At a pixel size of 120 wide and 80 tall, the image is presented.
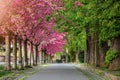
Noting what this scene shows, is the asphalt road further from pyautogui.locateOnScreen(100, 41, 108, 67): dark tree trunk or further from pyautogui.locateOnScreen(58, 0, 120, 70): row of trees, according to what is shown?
pyautogui.locateOnScreen(100, 41, 108, 67): dark tree trunk

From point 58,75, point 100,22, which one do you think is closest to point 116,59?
point 100,22

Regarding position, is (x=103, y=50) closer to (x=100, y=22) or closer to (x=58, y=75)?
(x=100, y=22)

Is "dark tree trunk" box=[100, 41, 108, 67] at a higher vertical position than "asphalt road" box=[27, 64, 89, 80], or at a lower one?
higher

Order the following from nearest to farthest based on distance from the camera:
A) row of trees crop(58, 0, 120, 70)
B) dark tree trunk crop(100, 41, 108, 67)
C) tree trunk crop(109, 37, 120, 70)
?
1. row of trees crop(58, 0, 120, 70)
2. tree trunk crop(109, 37, 120, 70)
3. dark tree trunk crop(100, 41, 108, 67)

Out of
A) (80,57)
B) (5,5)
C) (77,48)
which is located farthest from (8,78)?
(80,57)

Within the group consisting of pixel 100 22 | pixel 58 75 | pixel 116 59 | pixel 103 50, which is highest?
pixel 100 22

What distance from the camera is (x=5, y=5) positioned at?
35.2m

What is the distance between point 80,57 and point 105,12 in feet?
269

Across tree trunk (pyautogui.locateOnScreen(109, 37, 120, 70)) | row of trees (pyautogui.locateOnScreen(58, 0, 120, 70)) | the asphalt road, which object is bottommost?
the asphalt road

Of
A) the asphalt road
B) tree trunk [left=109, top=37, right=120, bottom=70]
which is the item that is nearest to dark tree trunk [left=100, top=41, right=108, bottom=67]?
tree trunk [left=109, top=37, right=120, bottom=70]

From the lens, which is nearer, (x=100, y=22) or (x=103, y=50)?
(x=100, y=22)

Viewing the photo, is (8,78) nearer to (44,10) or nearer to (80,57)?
(44,10)

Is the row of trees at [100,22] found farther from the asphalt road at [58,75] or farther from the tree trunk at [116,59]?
the asphalt road at [58,75]

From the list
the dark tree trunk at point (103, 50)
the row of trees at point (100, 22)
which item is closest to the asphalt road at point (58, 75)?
the row of trees at point (100, 22)
